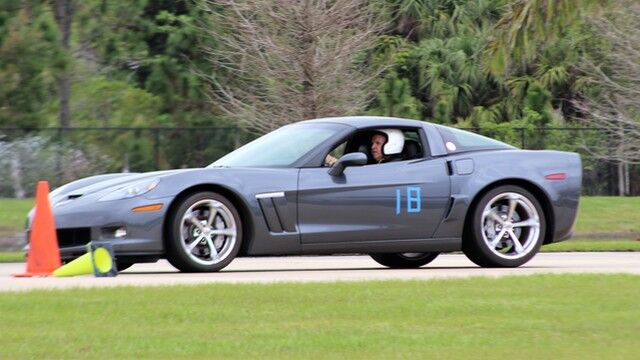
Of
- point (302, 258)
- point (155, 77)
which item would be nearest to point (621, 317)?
point (302, 258)

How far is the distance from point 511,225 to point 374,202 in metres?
1.32

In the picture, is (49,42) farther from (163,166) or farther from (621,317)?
Answer: (621,317)

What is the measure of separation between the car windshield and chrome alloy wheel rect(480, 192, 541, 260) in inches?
58.8

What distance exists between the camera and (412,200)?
502 inches

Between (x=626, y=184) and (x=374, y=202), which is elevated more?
(x=374, y=202)

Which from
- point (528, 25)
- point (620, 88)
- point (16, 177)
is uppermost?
point (528, 25)

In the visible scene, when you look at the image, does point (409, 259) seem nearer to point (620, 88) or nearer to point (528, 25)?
point (528, 25)

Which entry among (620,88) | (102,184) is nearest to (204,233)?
(102,184)

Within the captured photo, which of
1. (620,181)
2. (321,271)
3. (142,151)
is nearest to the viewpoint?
(321,271)

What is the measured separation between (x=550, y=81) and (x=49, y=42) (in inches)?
481

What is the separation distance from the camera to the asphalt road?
1083 cm

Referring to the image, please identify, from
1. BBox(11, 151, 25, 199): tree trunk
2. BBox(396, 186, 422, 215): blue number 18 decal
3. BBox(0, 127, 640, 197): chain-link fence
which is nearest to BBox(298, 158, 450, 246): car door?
BBox(396, 186, 422, 215): blue number 18 decal

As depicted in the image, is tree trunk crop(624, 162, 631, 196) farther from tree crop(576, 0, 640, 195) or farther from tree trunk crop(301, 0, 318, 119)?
tree trunk crop(301, 0, 318, 119)

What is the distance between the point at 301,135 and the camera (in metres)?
13.2
